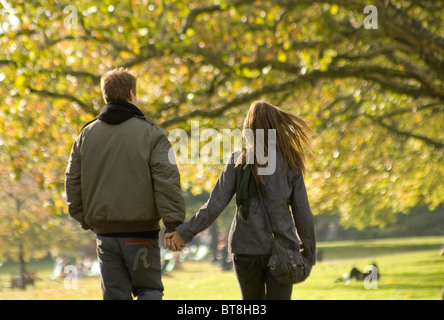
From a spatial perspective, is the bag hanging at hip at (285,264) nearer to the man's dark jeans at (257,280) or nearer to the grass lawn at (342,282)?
the man's dark jeans at (257,280)

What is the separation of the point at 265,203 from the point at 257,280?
512mm

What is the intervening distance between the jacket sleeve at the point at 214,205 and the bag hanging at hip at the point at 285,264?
11.3 inches

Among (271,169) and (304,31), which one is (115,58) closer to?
(304,31)

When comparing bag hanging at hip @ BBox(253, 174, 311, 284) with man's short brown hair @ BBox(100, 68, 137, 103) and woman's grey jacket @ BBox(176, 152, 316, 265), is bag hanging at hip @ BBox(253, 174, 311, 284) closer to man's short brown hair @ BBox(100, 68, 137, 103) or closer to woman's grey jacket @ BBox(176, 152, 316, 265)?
woman's grey jacket @ BBox(176, 152, 316, 265)

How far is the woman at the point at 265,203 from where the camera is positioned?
4.14 metres

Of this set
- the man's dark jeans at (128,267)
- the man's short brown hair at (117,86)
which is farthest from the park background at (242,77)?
the man's dark jeans at (128,267)

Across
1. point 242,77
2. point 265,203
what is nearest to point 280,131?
point 265,203

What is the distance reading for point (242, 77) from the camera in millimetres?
9805

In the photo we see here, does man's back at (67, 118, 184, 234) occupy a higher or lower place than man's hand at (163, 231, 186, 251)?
higher

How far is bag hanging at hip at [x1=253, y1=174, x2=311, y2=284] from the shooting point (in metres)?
4.02

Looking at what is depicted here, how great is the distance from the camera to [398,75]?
29.3 feet

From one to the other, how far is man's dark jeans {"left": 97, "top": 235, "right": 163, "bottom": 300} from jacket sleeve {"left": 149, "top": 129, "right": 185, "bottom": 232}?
0.23 m

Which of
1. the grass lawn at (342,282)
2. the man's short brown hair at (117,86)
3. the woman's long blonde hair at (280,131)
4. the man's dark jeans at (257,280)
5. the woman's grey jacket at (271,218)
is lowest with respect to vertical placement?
the grass lawn at (342,282)

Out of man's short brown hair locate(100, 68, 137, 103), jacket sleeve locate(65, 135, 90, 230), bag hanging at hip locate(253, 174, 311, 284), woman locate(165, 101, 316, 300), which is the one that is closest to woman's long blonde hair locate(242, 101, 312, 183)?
woman locate(165, 101, 316, 300)
